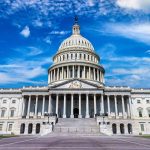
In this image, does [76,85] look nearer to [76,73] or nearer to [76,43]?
[76,73]

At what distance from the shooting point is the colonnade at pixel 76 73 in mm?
88250

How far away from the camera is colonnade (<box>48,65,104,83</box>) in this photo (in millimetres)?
88250

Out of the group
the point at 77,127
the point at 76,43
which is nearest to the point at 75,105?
the point at 77,127

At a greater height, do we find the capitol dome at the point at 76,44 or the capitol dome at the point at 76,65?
the capitol dome at the point at 76,44

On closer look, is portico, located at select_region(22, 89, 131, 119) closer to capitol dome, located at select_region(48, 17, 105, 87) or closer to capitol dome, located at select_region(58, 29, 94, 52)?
capitol dome, located at select_region(48, 17, 105, 87)

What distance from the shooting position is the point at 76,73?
89.4m

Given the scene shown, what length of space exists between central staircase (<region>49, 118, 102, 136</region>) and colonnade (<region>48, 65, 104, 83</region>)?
94.0ft

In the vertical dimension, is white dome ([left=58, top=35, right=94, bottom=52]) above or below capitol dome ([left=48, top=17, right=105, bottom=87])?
above

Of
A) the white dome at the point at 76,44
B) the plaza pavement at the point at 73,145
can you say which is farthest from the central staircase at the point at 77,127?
the white dome at the point at 76,44

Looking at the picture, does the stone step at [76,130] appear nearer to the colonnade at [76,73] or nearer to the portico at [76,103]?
the portico at [76,103]

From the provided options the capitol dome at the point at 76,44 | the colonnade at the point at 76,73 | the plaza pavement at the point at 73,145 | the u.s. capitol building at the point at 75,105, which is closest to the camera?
the plaza pavement at the point at 73,145

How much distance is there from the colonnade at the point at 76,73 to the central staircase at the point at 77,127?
94.0 feet

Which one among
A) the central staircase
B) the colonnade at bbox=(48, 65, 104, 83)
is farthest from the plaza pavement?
the colonnade at bbox=(48, 65, 104, 83)

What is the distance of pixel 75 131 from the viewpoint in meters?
50.8
